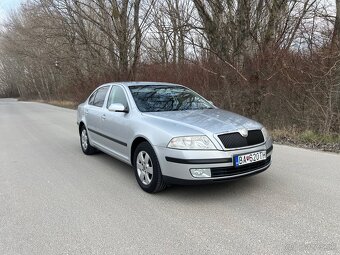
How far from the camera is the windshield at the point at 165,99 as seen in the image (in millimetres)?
5363

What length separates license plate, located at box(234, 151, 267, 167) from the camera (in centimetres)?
418

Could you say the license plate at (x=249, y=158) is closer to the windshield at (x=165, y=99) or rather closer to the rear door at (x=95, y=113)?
the windshield at (x=165, y=99)

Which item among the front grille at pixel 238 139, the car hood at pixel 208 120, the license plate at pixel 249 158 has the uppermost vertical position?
the car hood at pixel 208 120

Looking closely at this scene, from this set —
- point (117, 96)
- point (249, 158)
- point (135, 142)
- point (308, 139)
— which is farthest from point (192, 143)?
point (308, 139)

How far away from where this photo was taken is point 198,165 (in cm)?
409

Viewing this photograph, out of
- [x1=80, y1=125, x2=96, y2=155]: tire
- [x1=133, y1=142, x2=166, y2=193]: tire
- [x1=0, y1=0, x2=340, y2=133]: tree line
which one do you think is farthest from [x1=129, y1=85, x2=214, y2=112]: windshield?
[x1=0, y1=0, x2=340, y2=133]: tree line

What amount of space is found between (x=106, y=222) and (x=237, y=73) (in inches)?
321

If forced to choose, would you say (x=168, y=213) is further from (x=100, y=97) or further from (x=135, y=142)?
(x=100, y=97)

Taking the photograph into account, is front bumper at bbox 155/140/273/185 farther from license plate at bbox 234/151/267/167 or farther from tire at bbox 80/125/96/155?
tire at bbox 80/125/96/155

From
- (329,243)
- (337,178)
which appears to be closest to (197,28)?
(337,178)

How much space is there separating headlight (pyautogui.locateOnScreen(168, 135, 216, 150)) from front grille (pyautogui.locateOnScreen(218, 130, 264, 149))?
185 mm

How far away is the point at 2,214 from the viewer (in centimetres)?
410

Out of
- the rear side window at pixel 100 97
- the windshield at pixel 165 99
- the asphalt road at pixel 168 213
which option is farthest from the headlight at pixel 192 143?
the rear side window at pixel 100 97

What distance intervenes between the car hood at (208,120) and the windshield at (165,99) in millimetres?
299
